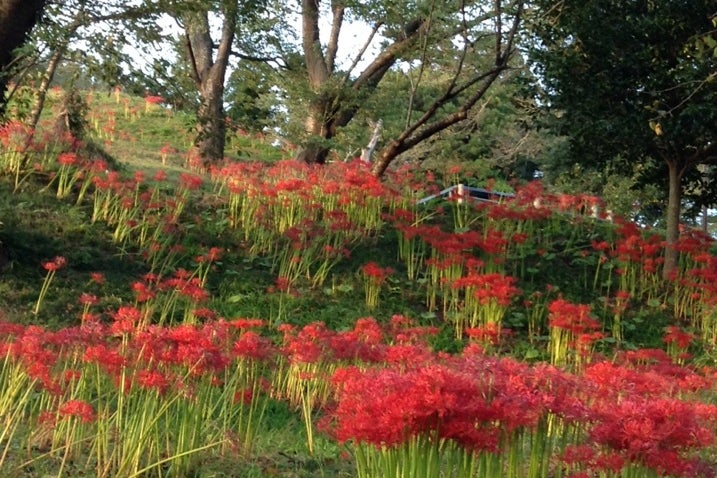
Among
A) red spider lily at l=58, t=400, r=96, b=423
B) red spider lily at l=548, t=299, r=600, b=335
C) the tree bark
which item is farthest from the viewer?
the tree bark

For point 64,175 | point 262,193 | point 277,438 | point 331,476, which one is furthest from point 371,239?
point 331,476

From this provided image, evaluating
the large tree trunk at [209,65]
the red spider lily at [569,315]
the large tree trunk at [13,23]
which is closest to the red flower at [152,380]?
the red spider lily at [569,315]

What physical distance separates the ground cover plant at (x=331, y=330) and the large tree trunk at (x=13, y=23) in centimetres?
209

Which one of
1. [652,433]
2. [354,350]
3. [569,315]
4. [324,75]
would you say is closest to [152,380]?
[354,350]

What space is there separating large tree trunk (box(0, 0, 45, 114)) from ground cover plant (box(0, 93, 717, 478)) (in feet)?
6.84

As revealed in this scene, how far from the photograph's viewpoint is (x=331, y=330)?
8.04 m

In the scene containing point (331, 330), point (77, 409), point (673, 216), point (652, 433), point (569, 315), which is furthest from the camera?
point (673, 216)

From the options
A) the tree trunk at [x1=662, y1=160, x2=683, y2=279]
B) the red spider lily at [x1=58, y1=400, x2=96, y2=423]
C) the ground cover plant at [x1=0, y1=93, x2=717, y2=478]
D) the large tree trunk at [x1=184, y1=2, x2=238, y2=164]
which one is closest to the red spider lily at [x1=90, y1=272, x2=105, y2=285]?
the ground cover plant at [x1=0, y1=93, x2=717, y2=478]

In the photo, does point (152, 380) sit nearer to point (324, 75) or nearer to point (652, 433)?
point (652, 433)

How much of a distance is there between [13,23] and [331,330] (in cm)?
446

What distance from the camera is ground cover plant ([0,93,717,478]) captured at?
304 cm

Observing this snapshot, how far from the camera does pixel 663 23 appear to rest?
32.9 feet

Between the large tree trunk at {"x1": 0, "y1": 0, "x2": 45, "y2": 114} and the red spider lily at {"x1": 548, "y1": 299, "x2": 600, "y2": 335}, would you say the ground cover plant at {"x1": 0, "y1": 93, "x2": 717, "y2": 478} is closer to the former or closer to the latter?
the red spider lily at {"x1": 548, "y1": 299, "x2": 600, "y2": 335}

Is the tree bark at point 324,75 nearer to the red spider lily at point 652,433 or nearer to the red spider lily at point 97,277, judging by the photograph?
the red spider lily at point 97,277
